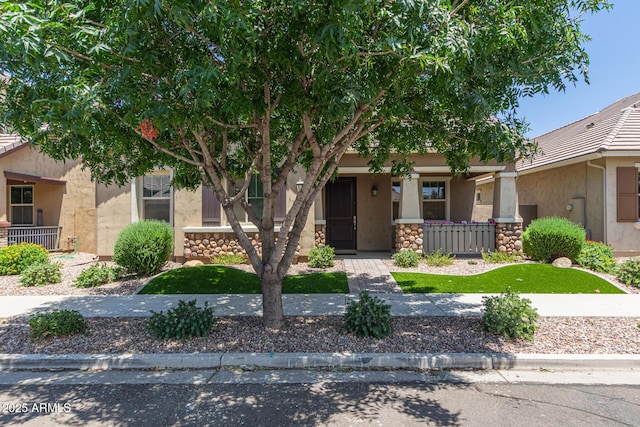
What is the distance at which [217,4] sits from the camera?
339 cm

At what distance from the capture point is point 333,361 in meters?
4.60

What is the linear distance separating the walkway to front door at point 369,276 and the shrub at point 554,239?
14.5 ft

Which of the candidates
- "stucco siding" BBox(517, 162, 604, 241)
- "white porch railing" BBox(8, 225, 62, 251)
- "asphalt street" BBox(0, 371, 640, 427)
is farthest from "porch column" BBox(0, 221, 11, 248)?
"stucco siding" BBox(517, 162, 604, 241)

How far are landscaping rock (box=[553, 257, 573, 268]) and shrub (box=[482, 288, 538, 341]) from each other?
5.51m

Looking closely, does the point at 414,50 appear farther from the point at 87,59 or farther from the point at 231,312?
the point at 231,312

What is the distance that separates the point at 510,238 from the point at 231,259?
28.6 ft

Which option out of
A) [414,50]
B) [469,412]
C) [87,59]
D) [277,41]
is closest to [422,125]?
[414,50]

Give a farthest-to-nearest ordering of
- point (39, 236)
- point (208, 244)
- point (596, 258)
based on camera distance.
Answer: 1. point (39, 236)
2. point (208, 244)
3. point (596, 258)

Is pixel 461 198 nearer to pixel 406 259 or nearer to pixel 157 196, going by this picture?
pixel 406 259

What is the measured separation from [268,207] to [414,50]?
9.63ft

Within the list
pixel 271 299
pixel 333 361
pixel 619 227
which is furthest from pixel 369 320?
pixel 619 227

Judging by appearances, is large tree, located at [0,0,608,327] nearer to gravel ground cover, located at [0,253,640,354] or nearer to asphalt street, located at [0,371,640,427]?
gravel ground cover, located at [0,253,640,354]

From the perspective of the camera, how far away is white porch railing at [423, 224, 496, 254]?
1183 centimetres

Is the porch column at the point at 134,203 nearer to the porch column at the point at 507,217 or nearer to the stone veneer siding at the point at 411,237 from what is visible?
the stone veneer siding at the point at 411,237
